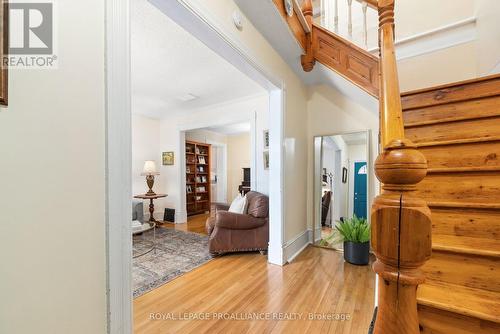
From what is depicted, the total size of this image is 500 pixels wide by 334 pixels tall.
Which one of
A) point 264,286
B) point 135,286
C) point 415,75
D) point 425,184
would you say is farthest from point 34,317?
point 415,75

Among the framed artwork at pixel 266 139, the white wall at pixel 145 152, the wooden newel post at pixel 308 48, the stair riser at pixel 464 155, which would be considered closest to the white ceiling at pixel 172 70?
the white wall at pixel 145 152

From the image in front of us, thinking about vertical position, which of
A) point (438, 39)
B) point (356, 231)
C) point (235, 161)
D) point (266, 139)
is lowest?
point (356, 231)

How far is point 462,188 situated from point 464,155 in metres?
0.26

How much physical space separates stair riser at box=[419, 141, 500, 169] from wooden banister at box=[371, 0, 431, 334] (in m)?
1.18

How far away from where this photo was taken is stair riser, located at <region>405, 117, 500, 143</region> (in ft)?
4.73

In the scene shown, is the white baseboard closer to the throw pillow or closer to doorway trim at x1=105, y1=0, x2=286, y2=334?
the throw pillow

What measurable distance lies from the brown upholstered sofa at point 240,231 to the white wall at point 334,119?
839 millimetres

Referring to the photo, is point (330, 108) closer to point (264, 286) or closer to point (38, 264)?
point (264, 286)

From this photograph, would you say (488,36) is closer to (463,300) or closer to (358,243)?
(358,243)

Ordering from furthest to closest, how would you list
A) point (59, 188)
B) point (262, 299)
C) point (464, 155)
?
1. point (262, 299)
2. point (464, 155)
3. point (59, 188)

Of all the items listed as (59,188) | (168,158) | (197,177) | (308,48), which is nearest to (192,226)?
(168,158)

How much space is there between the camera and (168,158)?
5.23 m

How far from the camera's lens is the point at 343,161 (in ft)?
10.7

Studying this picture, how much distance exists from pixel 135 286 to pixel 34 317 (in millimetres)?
1602
